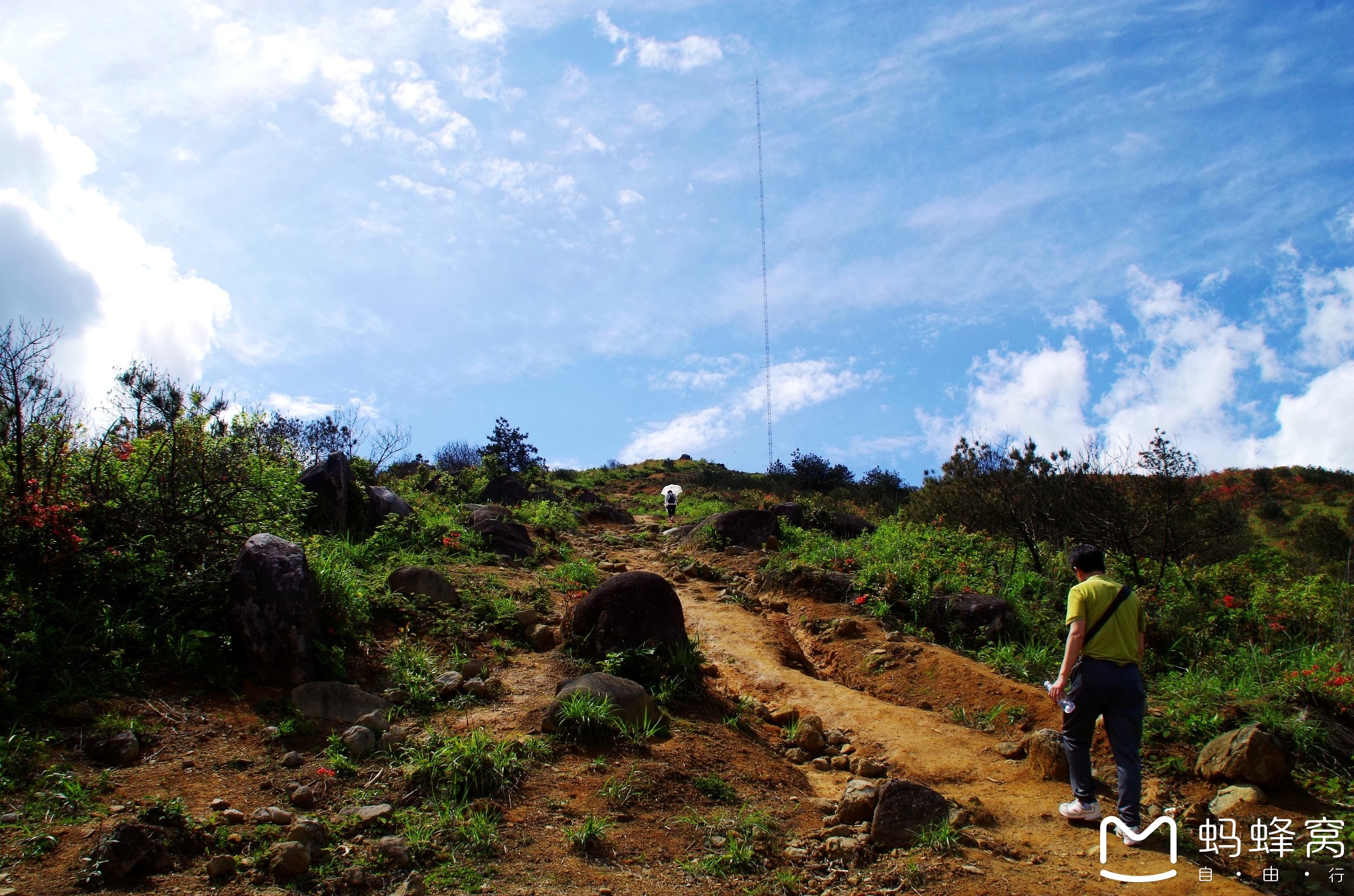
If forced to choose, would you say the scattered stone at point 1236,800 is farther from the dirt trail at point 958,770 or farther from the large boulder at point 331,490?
the large boulder at point 331,490

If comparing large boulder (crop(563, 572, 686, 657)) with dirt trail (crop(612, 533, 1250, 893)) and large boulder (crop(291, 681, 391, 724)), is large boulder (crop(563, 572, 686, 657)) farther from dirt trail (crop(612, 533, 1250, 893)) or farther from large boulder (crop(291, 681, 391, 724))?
large boulder (crop(291, 681, 391, 724))

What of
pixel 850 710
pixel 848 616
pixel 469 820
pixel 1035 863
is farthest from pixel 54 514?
pixel 848 616

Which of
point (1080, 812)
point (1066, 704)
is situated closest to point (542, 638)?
point (1066, 704)

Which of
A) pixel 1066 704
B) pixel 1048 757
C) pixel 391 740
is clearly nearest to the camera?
pixel 1066 704

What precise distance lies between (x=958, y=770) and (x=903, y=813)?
4.77 ft

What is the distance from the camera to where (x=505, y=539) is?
10.9 meters

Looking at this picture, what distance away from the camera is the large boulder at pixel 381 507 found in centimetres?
1027

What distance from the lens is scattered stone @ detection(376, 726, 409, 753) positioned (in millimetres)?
5223

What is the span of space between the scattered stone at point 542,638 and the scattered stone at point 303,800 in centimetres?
292

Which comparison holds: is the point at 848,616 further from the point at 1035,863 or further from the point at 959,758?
the point at 1035,863

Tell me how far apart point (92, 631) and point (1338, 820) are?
26.7ft

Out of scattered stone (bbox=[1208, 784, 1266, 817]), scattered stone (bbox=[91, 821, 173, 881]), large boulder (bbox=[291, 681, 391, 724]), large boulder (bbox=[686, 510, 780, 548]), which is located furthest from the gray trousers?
large boulder (bbox=[686, 510, 780, 548])

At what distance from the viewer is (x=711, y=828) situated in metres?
4.69

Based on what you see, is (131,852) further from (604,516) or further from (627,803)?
(604,516)
